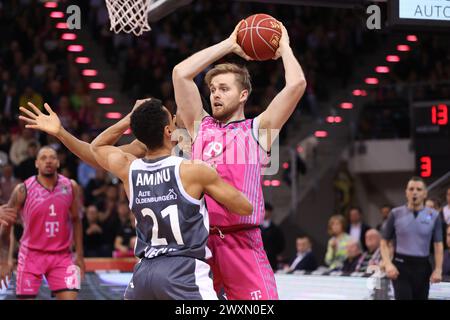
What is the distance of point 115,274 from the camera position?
11672 millimetres

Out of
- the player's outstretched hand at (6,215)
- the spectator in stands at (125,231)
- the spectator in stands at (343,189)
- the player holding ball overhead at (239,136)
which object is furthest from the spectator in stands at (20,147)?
the player holding ball overhead at (239,136)

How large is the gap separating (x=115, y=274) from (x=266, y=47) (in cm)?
595

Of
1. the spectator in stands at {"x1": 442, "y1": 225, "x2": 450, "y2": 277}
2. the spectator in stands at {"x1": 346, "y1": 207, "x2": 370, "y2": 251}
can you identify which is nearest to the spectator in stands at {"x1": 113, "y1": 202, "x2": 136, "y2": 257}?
A: the spectator in stands at {"x1": 346, "y1": 207, "x2": 370, "y2": 251}

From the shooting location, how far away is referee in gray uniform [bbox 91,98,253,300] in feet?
18.4

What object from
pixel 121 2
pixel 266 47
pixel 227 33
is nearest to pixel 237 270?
pixel 266 47

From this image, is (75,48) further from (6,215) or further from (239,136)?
(239,136)

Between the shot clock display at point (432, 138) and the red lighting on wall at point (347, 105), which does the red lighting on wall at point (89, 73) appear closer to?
the red lighting on wall at point (347, 105)

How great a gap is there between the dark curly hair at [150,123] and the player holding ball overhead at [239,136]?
65 cm

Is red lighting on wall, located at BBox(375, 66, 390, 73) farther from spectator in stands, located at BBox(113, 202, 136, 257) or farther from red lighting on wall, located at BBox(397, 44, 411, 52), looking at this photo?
spectator in stands, located at BBox(113, 202, 136, 257)

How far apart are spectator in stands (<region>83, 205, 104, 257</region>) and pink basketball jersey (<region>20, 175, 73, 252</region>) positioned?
12.6 ft

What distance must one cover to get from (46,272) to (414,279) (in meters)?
3.92

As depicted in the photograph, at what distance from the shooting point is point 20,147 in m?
15.1

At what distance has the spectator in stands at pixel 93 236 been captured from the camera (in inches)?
547

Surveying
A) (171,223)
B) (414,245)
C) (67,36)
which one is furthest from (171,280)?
(67,36)
